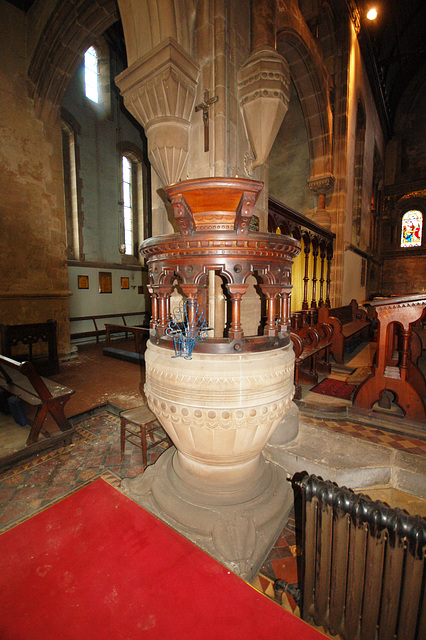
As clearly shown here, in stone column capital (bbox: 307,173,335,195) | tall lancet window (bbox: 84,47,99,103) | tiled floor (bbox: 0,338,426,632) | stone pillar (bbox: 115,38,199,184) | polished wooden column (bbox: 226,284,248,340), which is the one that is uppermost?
tall lancet window (bbox: 84,47,99,103)

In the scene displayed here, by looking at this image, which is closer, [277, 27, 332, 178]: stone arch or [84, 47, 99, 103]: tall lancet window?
[277, 27, 332, 178]: stone arch

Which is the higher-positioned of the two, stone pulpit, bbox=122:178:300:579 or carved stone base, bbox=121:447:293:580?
stone pulpit, bbox=122:178:300:579

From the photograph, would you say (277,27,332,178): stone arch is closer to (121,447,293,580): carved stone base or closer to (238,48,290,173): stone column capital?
(238,48,290,173): stone column capital

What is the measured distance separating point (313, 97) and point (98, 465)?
307 inches

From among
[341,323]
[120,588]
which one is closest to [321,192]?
[341,323]

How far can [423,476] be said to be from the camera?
172cm

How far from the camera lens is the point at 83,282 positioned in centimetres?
841

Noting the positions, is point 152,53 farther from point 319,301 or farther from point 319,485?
point 319,301

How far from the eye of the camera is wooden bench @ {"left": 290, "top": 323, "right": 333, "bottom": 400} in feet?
11.7

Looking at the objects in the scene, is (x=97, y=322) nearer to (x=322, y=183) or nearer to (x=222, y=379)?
(x=322, y=183)

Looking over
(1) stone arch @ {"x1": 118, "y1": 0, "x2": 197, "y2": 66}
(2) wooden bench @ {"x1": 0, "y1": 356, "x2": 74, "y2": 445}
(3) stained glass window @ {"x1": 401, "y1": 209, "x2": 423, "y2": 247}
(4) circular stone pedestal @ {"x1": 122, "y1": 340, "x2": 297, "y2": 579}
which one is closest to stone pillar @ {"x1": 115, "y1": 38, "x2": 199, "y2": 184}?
(1) stone arch @ {"x1": 118, "y1": 0, "x2": 197, "y2": 66}

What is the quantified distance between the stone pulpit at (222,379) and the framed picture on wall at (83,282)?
741 cm

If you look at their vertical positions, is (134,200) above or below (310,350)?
above

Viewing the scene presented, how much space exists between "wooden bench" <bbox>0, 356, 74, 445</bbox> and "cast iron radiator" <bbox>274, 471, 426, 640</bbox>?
2306 mm
